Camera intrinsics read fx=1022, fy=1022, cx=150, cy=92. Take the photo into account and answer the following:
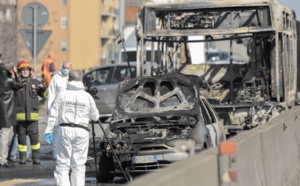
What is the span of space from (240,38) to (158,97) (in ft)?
17.3

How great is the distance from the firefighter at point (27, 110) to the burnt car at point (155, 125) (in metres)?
2.91

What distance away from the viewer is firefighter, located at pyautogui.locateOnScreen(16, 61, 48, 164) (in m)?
18.7

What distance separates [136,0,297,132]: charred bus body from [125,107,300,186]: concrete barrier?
3293 mm

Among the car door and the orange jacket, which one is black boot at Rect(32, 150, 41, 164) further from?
the orange jacket

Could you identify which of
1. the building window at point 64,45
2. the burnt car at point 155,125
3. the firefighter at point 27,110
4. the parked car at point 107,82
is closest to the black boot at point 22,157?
the firefighter at point 27,110

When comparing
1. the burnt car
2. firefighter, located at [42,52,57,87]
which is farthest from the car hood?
firefighter, located at [42,52,57,87]

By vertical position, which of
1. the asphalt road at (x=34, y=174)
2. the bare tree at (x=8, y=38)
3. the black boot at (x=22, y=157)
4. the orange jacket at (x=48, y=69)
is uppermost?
the bare tree at (x=8, y=38)

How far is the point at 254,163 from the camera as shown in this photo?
10.4 meters

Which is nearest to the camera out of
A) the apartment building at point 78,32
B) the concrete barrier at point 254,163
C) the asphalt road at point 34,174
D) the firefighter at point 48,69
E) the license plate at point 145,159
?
the concrete barrier at point 254,163

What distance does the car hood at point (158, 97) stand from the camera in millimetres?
15586

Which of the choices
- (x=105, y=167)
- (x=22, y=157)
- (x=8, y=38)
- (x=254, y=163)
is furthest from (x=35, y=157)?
(x=8, y=38)

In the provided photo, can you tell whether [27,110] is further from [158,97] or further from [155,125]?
[155,125]

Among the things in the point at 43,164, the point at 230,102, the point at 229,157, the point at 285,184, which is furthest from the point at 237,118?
the point at 229,157

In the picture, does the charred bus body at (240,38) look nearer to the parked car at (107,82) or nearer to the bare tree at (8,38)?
the parked car at (107,82)
